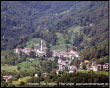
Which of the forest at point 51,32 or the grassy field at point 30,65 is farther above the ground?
the forest at point 51,32

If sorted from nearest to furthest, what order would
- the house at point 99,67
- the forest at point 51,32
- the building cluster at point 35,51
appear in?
the house at point 99,67 → the forest at point 51,32 → the building cluster at point 35,51

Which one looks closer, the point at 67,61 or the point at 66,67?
the point at 66,67

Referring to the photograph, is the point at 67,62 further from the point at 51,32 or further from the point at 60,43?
the point at 51,32

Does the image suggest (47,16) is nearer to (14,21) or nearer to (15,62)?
(14,21)

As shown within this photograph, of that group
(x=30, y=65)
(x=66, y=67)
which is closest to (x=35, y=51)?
(x=30, y=65)

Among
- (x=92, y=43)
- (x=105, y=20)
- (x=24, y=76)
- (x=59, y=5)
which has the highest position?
(x=59, y=5)

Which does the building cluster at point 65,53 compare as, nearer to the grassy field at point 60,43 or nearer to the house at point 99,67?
the grassy field at point 60,43

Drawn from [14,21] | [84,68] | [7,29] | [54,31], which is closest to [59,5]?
[14,21]

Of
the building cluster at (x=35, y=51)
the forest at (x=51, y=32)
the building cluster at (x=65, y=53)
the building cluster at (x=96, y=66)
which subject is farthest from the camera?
the building cluster at (x=35, y=51)

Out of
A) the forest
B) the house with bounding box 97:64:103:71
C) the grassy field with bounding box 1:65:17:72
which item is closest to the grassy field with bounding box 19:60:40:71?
the forest

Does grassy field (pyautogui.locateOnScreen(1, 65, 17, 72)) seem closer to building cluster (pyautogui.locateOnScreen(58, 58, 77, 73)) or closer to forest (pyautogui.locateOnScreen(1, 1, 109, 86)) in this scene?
forest (pyautogui.locateOnScreen(1, 1, 109, 86))

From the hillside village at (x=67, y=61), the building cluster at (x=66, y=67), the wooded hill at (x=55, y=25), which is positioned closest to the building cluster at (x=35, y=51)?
the hillside village at (x=67, y=61)
